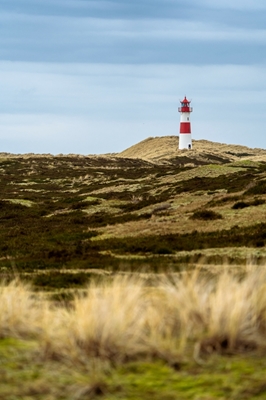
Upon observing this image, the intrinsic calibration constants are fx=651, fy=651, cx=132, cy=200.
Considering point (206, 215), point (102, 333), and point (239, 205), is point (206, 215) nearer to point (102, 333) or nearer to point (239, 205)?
point (239, 205)

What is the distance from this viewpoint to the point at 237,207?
35062mm

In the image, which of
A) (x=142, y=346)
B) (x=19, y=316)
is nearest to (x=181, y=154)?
(x=19, y=316)

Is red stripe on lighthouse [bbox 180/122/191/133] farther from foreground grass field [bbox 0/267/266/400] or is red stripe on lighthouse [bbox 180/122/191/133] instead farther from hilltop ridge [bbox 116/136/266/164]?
foreground grass field [bbox 0/267/266/400]

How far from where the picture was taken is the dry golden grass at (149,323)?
8.19 m

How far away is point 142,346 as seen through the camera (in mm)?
8266

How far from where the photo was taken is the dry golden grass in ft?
26.9

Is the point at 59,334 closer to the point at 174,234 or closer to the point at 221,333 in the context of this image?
the point at 221,333

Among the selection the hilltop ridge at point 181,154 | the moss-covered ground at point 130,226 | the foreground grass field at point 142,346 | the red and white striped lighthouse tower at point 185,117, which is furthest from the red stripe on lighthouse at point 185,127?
the foreground grass field at point 142,346

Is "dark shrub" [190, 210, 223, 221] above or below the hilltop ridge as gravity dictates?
below

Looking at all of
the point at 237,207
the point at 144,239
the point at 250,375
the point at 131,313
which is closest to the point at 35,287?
the point at 131,313

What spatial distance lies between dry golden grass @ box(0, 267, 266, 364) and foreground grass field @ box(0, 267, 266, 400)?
14 mm

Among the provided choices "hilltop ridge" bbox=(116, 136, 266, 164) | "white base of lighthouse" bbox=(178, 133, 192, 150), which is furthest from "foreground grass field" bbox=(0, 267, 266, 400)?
"white base of lighthouse" bbox=(178, 133, 192, 150)

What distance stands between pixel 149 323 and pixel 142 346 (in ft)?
2.06

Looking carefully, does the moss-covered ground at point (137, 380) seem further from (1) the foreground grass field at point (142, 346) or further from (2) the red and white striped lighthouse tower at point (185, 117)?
(2) the red and white striped lighthouse tower at point (185, 117)
